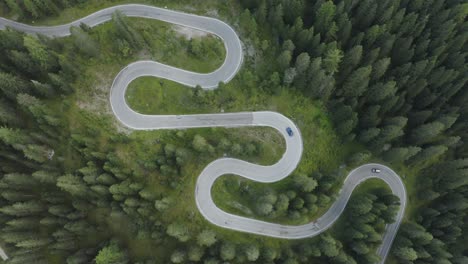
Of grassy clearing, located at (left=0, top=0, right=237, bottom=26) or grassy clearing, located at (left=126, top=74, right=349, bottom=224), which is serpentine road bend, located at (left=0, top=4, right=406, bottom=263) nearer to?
grassy clearing, located at (left=0, top=0, right=237, bottom=26)

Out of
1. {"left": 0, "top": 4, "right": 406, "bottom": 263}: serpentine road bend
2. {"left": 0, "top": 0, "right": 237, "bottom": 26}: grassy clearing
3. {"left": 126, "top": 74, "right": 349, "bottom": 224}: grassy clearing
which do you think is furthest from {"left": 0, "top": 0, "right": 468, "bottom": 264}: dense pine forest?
{"left": 0, "top": 4, "right": 406, "bottom": 263}: serpentine road bend

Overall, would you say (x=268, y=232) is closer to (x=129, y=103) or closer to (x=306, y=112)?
(x=306, y=112)

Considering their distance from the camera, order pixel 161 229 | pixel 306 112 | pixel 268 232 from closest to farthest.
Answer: pixel 161 229 → pixel 268 232 → pixel 306 112

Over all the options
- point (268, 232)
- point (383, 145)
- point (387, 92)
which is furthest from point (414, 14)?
point (268, 232)

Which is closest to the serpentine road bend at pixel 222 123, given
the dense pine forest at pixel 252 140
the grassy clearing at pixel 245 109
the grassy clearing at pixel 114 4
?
the grassy clearing at pixel 114 4

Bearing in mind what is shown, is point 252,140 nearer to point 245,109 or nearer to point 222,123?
point 245,109
